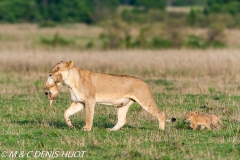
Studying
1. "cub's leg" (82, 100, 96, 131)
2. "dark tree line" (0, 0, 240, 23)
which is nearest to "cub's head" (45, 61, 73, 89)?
"cub's leg" (82, 100, 96, 131)

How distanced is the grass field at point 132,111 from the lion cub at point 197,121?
0.54 ft

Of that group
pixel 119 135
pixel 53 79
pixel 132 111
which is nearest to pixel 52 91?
pixel 53 79

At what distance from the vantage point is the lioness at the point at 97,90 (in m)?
10.5

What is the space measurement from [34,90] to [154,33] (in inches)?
793

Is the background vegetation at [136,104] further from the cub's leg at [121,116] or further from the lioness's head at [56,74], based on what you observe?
the lioness's head at [56,74]

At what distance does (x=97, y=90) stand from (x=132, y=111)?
281 cm

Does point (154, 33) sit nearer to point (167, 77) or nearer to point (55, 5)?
point (167, 77)

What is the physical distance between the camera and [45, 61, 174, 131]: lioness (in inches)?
414

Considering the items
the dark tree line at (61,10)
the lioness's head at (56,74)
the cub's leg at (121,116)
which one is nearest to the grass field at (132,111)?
the cub's leg at (121,116)

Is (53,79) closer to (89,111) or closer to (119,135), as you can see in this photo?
(89,111)

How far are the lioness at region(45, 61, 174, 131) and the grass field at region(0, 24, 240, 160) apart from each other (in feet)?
1.37

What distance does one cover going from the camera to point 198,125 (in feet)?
36.5

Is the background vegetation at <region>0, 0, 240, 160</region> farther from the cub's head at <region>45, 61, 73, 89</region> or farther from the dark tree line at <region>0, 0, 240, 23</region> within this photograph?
the dark tree line at <region>0, 0, 240, 23</region>

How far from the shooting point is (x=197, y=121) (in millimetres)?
10961
